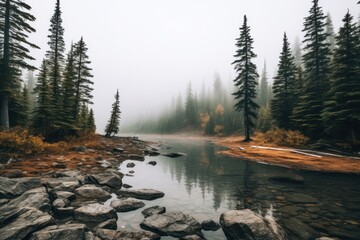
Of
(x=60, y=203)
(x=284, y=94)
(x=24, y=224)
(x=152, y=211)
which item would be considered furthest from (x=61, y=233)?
(x=284, y=94)

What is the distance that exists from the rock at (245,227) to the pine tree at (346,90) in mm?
19022

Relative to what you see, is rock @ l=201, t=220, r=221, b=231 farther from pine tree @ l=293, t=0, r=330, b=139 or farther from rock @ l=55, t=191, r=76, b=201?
pine tree @ l=293, t=0, r=330, b=139

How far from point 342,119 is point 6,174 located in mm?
25461

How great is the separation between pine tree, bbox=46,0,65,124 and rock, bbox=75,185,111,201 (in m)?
15.5

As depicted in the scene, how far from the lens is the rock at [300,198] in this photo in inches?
329

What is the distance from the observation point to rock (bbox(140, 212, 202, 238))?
5910mm

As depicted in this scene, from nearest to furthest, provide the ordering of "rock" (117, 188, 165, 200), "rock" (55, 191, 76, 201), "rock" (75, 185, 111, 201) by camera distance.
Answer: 1. "rock" (55, 191, 76, 201)
2. "rock" (75, 185, 111, 201)
3. "rock" (117, 188, 165, 200)

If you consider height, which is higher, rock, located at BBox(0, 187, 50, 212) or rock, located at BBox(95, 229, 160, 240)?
rock, located at BBox(0, 187, 50, 212)

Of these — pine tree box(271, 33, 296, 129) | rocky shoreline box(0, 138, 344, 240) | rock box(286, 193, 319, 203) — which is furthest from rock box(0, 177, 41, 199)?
pine tree box(271, 33, 296, 129)

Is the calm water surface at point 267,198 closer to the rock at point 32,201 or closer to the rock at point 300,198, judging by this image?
the rock at point 300,198

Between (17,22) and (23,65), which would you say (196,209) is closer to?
(23,65)

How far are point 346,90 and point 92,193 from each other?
2395cm

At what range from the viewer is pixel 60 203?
23.2 feet

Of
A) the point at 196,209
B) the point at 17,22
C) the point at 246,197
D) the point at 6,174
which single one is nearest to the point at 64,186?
the point at 6,174
